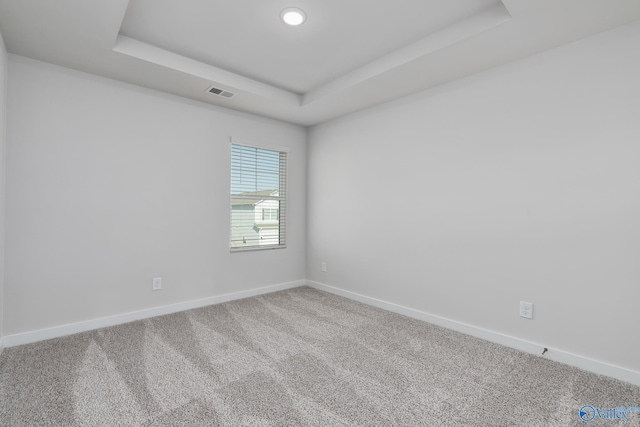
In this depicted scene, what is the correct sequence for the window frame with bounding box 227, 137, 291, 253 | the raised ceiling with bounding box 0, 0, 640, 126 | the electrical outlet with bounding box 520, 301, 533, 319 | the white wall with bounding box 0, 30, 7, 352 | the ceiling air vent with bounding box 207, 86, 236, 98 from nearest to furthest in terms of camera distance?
the raised ceiling with bounding box 0, 0, 640, 126 → the white wall with bounding box 0, 30, 7, 352 → the electrical outlet with bounding box 520, 301, 533, 319 → the ceiling air vent with bounding box 207, 86, 236, 98 → the window frame with bounding box 227, 137, 291, 253

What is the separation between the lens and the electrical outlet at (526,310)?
7.97 ft

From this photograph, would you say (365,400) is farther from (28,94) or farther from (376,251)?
(28,94)

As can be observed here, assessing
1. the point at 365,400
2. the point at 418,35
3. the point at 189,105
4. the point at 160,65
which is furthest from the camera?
the point at 189,105

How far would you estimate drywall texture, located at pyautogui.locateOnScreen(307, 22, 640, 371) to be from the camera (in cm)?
206

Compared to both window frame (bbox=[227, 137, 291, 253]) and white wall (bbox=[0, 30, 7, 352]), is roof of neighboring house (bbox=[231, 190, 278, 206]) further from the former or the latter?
white wall (bbox=[0, 30, 7, 352])

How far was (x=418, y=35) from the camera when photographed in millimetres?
2404

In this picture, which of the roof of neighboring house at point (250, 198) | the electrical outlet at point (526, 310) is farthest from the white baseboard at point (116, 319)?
the electrical outlet at point (526, 310)

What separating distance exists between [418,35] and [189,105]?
234 centimetres

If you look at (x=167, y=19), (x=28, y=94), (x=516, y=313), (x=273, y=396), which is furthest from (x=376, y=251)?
(x=28, y=94)

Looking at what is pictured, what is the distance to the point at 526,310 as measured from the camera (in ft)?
8.04

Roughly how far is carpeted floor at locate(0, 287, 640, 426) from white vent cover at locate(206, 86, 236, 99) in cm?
225

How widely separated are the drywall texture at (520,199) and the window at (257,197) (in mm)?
1111

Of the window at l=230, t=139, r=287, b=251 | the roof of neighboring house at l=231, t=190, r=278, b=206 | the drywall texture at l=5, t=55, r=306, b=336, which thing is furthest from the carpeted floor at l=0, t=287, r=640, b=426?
the roof of neighboring house at l=231, t=190, r=278, b=206

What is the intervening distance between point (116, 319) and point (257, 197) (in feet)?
6.33
